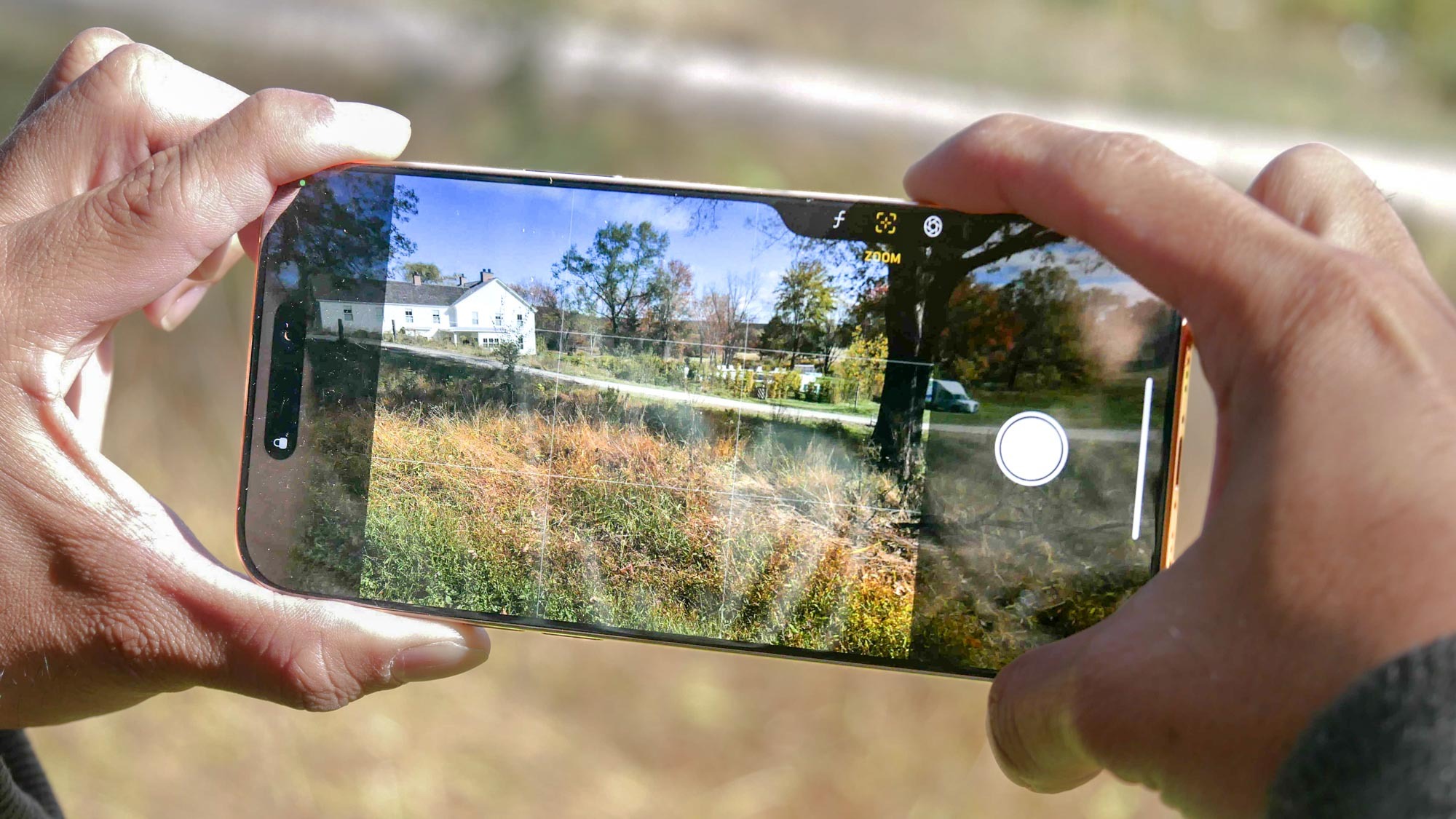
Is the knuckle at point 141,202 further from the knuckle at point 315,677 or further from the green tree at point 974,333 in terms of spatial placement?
the green tree at point 974,333

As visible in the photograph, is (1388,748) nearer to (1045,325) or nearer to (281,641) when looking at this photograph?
(1045,325)

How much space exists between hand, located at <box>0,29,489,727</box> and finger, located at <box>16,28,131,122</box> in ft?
0.90

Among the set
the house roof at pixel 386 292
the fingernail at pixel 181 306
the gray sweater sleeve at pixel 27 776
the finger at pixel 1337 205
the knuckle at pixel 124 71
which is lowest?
the gray sweater sleeve at pixel 27 776

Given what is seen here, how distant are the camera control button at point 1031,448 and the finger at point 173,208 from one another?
69cm

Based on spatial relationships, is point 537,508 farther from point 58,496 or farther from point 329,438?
point 58,496

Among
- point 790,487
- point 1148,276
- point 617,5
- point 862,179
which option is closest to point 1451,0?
point 862,179

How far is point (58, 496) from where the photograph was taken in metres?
0.75

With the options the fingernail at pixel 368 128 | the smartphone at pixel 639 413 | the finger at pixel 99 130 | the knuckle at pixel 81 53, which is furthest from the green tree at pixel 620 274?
the knuckle at pixel 81 53

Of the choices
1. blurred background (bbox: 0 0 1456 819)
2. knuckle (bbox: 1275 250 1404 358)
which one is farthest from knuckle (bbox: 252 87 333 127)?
blurred background (bbox: 0 0 1456 819)

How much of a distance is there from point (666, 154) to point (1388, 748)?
165 cm

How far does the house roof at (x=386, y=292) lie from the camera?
31.7 inches

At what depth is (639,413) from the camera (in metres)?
0.81

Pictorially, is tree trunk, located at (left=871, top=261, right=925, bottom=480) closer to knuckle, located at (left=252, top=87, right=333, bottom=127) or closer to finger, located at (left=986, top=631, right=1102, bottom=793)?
finger, located at (left=986, top=631, right=1102, bottom=793)

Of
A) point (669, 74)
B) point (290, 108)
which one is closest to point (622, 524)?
point (290, 108)
